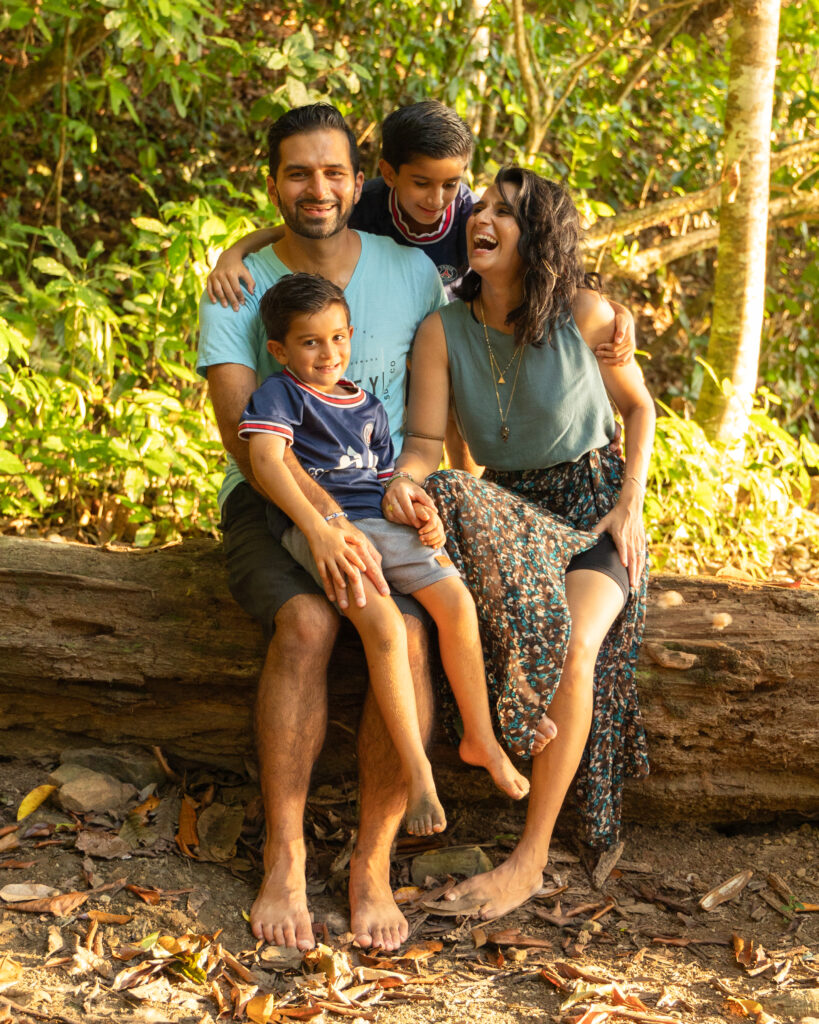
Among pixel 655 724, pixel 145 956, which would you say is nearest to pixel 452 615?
pixel 655 724

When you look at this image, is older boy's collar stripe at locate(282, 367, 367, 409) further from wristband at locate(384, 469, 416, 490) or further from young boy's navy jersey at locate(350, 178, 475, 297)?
young boy's navy jersey at locate(350, 178, 475, 297)

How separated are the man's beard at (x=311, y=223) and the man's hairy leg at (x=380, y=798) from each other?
4.06ft

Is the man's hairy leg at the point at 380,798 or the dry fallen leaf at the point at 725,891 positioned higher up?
the man's hairy leg at the point at 380,798

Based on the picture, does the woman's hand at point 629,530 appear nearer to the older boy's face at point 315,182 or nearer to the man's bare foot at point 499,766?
the man's bare foot at point 499,766

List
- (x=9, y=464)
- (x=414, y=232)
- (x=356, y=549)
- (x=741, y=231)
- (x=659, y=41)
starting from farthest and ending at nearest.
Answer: (x=659, y=41)
(x=741, y=231)
(x=9, y=464)
(x=414, y=232)
(x=356, y=549)

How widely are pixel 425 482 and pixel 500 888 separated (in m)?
1.17

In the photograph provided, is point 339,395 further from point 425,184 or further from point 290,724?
point 290,724

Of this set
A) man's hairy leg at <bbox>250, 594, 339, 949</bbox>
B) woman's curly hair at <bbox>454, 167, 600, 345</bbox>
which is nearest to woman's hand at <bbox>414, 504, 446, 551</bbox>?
man's hairy leg at <bbox>250, 594, 339, 949</bbox>

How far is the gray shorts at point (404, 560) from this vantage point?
268 cm

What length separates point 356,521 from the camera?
277 centimetres

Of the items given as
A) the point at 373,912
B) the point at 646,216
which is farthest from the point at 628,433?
the point at 646,216

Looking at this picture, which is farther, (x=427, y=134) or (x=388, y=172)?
(x=388, y=172)

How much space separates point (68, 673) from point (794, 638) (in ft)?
7.46

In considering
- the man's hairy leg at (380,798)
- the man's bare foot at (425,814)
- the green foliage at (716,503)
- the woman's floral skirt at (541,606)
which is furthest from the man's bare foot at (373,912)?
the green foliage at (716,503)
